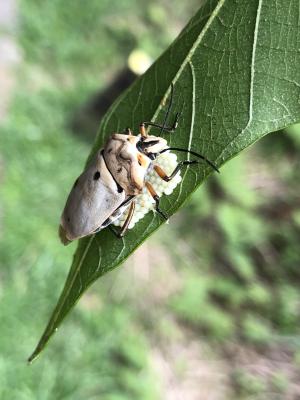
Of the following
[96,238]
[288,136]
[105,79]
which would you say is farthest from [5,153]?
[96,238]

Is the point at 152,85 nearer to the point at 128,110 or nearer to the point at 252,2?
the point at 128,110

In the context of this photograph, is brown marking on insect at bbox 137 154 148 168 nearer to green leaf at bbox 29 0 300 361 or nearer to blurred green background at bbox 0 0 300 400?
green leaf at bbox 29 0 300 361

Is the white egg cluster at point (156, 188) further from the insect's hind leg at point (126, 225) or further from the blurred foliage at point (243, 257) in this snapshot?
the blurred foliage at point (243, 257)

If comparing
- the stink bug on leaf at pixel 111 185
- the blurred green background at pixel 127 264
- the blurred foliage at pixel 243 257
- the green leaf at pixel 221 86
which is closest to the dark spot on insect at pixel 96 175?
the stink bug on leaf at pixel 111 185

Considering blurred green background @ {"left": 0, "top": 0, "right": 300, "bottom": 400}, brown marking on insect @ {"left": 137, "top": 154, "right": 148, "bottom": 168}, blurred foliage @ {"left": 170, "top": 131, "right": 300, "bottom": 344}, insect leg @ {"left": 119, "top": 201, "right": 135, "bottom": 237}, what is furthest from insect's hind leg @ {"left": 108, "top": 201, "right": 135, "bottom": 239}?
blurred foliage @ {"left": 170, "top": 131, "right": 300, "bottom": 344}

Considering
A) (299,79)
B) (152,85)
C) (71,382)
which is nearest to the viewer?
(299,79)

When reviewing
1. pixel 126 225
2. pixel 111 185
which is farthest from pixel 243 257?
pixel 126 225
